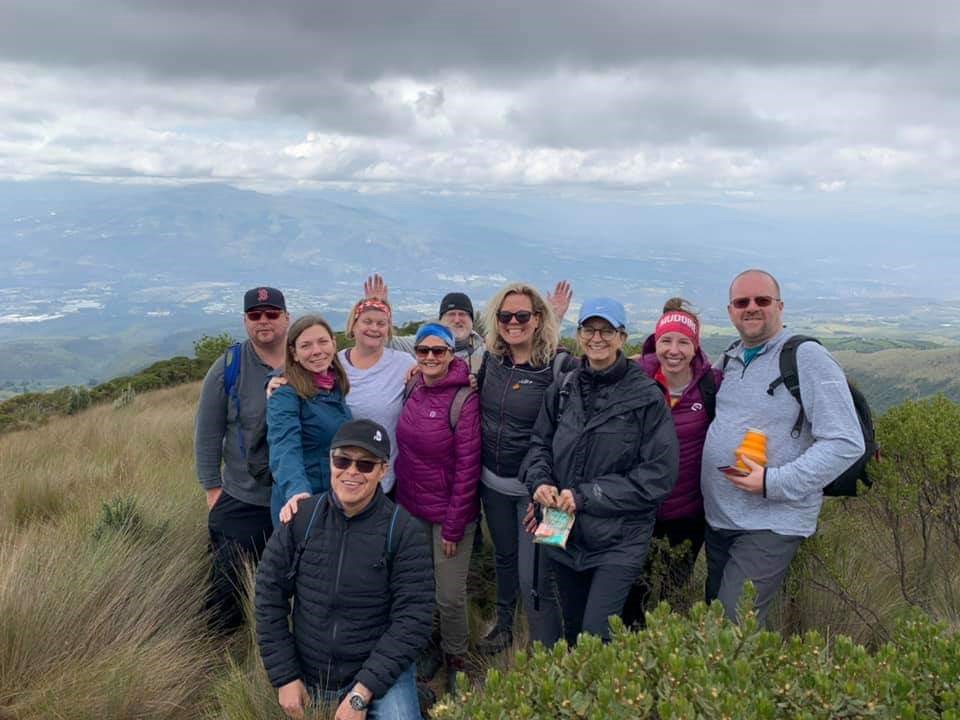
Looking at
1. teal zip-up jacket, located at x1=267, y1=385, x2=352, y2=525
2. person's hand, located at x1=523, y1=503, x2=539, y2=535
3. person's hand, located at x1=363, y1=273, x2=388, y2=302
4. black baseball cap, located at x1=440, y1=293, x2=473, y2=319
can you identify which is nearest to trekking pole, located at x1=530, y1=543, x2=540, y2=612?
person's hand, located at x1=523, y1=503, x2=539, y2=535

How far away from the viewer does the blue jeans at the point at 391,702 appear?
3.10m

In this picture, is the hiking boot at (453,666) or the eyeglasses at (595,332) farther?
the hiking boot at (453,666)

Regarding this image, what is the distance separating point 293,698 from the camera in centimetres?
306

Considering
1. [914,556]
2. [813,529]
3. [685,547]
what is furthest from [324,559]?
[914,556]

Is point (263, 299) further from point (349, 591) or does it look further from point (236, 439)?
point (349, 591)

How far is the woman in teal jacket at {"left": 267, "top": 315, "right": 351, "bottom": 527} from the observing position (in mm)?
3670

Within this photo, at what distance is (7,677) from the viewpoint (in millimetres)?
3033

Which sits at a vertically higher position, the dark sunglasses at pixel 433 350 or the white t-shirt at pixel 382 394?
the dark sunglasses at pixel 433 350

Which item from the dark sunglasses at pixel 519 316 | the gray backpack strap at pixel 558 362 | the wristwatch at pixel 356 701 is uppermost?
the dark sunglasses at pixel 519 316

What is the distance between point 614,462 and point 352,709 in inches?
71.6

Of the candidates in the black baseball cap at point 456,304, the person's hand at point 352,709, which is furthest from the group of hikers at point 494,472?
the black baseball cap at point 456,304

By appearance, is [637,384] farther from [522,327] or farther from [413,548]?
[413,548]

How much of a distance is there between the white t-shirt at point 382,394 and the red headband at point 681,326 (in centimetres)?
181

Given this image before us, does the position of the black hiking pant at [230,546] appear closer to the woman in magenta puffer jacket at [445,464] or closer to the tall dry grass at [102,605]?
the tall dry grass at [102,605]
